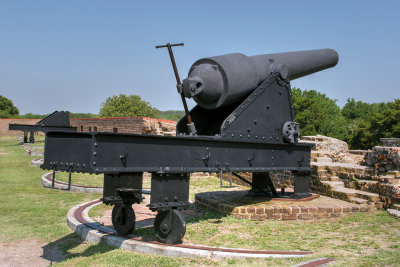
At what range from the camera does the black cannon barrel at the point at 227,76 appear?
16.2 feet

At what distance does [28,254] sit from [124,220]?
3.84 feet

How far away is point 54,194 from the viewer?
27.5 feet

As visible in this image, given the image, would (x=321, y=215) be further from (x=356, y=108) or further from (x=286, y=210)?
(x=356, y=108)

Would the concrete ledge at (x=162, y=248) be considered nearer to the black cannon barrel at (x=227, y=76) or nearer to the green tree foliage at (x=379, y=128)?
the black cannon barrel at (x=227, y=76)

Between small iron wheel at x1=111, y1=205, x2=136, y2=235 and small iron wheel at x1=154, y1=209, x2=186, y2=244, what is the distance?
51cm

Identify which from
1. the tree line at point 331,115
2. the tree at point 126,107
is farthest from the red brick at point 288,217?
the tree at point 126,107

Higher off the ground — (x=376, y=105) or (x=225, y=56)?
(x=376, y=105)

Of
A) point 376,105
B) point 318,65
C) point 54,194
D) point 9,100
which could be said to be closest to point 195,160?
point 318,65

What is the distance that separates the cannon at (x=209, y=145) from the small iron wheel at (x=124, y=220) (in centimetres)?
1

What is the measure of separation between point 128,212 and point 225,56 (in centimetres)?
231

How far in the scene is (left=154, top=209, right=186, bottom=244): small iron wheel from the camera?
425cm

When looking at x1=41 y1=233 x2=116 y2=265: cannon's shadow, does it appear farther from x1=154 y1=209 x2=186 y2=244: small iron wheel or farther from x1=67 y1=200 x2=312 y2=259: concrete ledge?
x1=154 y1=209 x2=186 y2=244: small iron wheel

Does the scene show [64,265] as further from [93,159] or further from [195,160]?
[195,160]

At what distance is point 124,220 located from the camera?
4766mm
